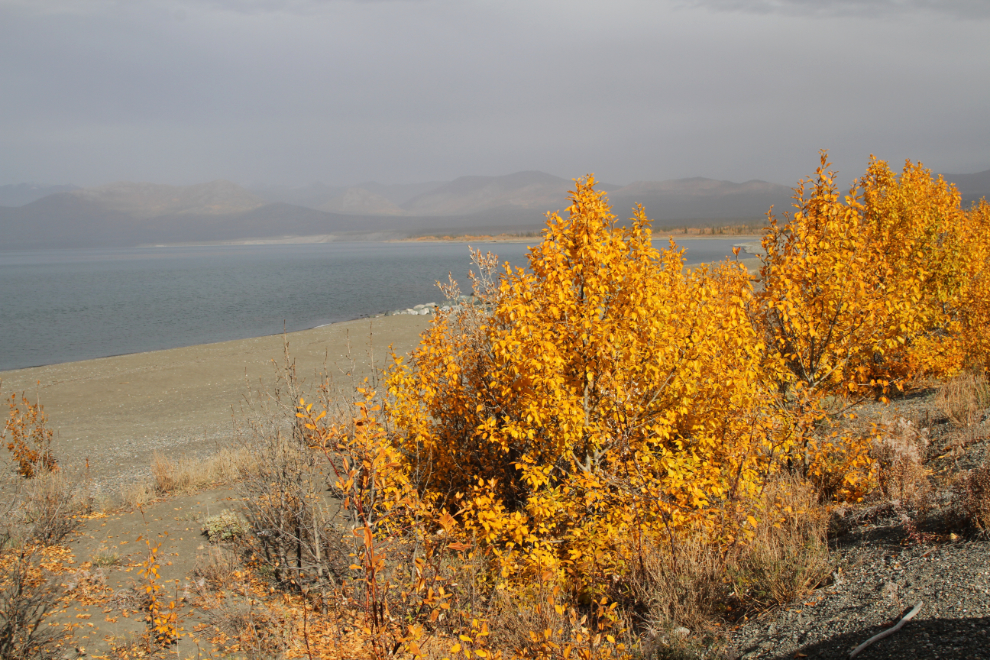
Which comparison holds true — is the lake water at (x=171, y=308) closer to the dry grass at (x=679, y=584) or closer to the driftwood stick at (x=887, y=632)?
the dry grass at (x=679, y=584)

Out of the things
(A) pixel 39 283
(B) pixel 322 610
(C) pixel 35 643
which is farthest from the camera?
(A) pixel 39 283

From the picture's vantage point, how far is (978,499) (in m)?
5.40

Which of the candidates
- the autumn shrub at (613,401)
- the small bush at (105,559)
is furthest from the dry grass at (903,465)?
the small bush at (105,559)

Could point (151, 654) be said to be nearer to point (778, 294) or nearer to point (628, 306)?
point (628, 306)

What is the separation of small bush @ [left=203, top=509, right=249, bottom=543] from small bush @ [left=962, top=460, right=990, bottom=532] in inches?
345

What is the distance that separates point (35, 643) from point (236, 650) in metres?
1.81

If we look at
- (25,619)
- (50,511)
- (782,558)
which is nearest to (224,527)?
(50,511)

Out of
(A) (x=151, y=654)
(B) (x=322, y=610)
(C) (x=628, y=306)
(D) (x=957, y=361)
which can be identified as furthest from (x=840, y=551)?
(D) (x=957, y=361)

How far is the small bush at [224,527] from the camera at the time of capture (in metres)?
8.92

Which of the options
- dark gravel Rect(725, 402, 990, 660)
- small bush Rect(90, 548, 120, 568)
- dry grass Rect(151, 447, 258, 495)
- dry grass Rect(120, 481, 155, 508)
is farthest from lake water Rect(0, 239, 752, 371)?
dark gravel Rect(725, 402, 990, 660)

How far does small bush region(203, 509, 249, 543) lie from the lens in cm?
892

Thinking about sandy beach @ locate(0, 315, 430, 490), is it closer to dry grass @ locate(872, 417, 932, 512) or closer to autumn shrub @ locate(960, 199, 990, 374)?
dry grass @ locate(872, 417, 932, 512)

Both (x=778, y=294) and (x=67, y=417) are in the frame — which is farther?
(x=67, y=417)

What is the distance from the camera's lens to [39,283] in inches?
3044
